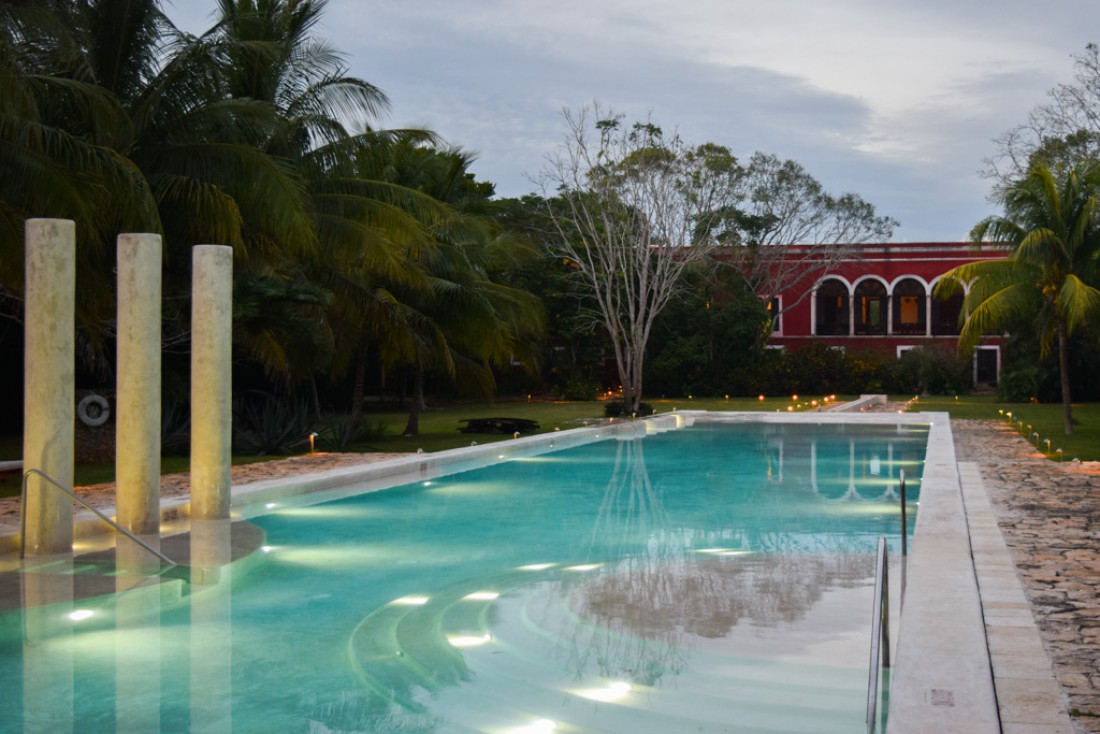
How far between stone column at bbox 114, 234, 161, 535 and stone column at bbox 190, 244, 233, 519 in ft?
2.36

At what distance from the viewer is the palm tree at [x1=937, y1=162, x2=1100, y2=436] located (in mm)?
17297

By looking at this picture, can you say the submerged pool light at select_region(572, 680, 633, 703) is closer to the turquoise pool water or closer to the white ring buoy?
the turquoise pool water

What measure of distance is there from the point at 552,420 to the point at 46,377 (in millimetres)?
16432

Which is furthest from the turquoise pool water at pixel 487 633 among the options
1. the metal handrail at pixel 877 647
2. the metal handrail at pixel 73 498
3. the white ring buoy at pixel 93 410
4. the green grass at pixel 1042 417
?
the green grass at pixel 1042 417

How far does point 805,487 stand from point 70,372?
8.25 m

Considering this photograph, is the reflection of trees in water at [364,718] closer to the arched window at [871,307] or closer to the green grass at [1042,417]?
the green grass at [1042,417]

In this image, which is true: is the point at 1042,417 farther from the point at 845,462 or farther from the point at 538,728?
the point at 538,728

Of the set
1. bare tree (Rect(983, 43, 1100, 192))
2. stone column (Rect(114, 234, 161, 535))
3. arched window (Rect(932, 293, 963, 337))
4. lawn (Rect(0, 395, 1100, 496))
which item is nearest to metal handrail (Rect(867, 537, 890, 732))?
stone column (Rect(114, 234, 161, 535))

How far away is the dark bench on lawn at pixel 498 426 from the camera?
64.2ft

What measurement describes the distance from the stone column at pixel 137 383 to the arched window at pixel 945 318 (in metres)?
37.1

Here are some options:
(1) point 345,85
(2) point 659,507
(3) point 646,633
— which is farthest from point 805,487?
(1) point 345,85

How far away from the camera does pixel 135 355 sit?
26.8 feet

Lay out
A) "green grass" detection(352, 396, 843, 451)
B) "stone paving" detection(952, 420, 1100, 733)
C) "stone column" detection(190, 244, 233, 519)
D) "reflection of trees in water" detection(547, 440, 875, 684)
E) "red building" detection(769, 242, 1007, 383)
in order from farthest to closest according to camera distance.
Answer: "red building" detection(769, 242, 1007, 383) → "green grass" detection(352, 396, 843, 451) → "stone column" detection(190, 244, 233, 519) → "reflection of trees in water" detection(547, 440, 875, 684) → "stone paving" detection(952, 420, 1100, 733)

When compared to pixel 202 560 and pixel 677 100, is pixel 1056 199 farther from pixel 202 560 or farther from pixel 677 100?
pixel 202 560
